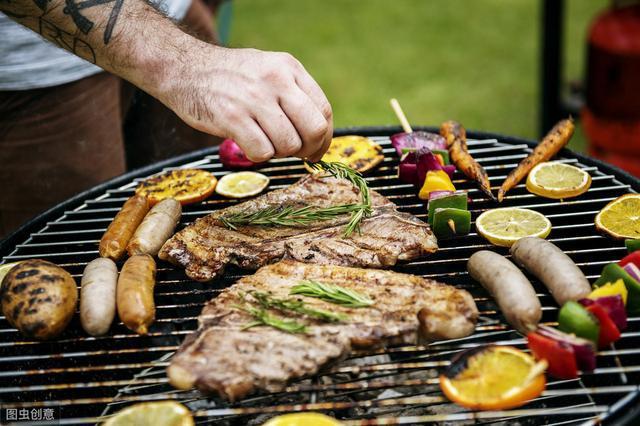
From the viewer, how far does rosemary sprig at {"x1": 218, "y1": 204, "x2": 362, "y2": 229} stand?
150 inches

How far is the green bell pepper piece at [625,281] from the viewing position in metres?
3.06

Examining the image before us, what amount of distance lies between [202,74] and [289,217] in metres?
0.93

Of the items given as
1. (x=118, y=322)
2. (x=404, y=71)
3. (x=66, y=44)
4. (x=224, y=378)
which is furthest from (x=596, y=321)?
(x=404, y=71)

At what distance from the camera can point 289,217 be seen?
12.6 ft

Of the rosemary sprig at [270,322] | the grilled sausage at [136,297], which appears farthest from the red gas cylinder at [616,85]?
the grilled sausage at [136,297]

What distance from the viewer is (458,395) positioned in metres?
2.72

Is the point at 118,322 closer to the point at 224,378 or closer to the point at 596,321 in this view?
the point at 224,378

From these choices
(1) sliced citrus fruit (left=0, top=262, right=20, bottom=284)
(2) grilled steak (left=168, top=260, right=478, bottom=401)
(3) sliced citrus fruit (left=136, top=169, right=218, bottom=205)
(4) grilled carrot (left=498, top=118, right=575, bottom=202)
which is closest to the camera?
(2) grilled steak (left=168, top=260, right=478, bottom=401)

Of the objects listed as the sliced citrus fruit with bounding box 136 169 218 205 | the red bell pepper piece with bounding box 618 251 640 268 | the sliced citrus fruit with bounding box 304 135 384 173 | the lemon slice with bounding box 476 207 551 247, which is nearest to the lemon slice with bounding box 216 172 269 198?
the sliced citrus fruit with bounding box 136 169 218 205

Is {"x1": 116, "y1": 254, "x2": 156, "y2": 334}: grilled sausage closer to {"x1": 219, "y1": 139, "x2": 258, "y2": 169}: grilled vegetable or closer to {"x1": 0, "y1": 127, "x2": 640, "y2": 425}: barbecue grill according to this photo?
{"x1": 0, "y1": 127, "x2": 640, "y2": 425}: barbecue grill

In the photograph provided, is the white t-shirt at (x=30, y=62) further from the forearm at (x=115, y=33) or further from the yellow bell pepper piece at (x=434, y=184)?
the yellow bell pepper piece at (x=434, y=184)

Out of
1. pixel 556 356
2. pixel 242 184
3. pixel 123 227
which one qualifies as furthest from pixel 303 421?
pixel 242 184

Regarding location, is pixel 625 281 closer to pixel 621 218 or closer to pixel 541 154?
pixel 621 218

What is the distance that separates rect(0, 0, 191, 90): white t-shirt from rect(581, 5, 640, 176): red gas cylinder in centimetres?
477
